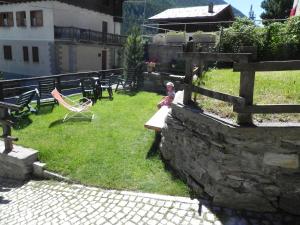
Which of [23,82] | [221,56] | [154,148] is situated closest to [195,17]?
[23,82]

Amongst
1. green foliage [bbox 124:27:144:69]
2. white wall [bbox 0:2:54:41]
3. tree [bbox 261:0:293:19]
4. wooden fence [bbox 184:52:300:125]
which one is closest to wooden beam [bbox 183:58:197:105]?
wooden fence [bbox 184:52:300:125]

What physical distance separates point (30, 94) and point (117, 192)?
20.5ft

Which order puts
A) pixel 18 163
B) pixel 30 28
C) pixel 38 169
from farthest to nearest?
pixel 30 28 < pixel 18 163 < pixel 38 169

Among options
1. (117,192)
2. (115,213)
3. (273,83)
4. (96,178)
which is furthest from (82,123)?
(273,83)

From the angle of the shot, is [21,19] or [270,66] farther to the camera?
[21,19]

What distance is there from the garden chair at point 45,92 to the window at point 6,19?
56.6ft

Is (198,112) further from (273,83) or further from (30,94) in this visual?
(30,94)

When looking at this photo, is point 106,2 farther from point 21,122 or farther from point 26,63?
point 21,122

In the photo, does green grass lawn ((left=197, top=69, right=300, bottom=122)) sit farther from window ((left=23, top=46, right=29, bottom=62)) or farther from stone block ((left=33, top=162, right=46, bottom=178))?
window ((left=23, top=46, right=29, bottom=62))

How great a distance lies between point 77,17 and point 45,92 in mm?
16204

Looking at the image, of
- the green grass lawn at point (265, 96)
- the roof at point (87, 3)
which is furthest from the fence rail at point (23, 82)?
the roof at point (87, 3)

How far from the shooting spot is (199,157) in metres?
Answer: 5.02

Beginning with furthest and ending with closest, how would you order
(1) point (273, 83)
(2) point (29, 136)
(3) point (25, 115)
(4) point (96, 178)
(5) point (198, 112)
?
(3) point (25, 115), (2) point (29, 136), (1) point (273, 83), (4) point (96, 178), (5) point (198, 112)

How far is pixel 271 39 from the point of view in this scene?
12.0 metres
